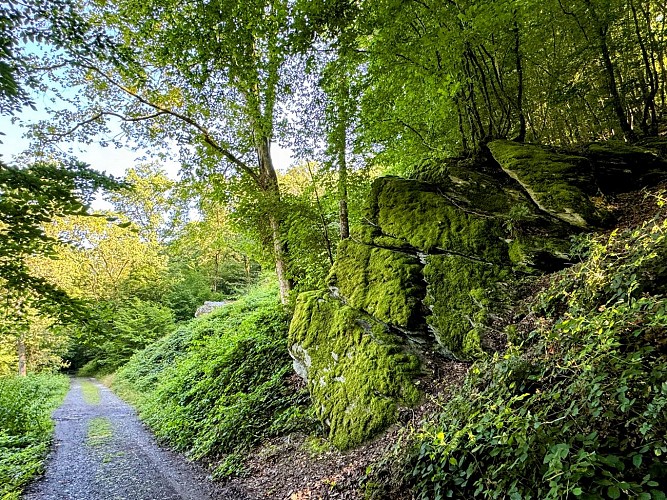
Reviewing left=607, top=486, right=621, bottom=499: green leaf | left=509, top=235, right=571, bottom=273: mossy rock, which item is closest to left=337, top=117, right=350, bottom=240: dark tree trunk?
left=509, top=235, right=571, bottom=273: mossy rock

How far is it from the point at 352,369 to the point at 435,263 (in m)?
2.05

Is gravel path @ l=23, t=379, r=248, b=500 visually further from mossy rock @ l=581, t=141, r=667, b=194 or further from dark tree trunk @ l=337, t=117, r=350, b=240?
mossy rock @ l=581, t=141, r=667, b=194

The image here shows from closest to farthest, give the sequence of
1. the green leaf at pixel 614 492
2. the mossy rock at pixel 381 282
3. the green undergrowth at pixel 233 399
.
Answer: the green leaf at pixel 614 492
the mossy rock at pixel 381 282
the green undergrowth at pixel 233 399

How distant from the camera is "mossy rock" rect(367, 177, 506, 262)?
5.51 metres

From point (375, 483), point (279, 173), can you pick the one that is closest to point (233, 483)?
point (375, 483)

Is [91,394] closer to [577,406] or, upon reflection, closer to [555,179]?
[555,179]

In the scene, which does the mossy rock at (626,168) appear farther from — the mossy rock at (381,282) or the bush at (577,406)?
the mossy rock at (381,282)

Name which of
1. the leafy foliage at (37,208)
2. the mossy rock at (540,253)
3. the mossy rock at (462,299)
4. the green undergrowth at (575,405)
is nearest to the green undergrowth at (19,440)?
the leafy foliage at (37,208)

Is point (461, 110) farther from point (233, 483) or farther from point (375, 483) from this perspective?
point (233, 483)

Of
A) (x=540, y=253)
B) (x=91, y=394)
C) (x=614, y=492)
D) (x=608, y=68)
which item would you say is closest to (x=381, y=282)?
(x=540, y=253)

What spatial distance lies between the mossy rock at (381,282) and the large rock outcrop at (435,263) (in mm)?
19

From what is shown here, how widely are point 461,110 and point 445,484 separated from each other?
6822mm

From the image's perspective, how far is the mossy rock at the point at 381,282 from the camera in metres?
5.44

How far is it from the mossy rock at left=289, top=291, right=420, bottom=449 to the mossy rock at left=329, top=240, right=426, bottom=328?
233 mm
